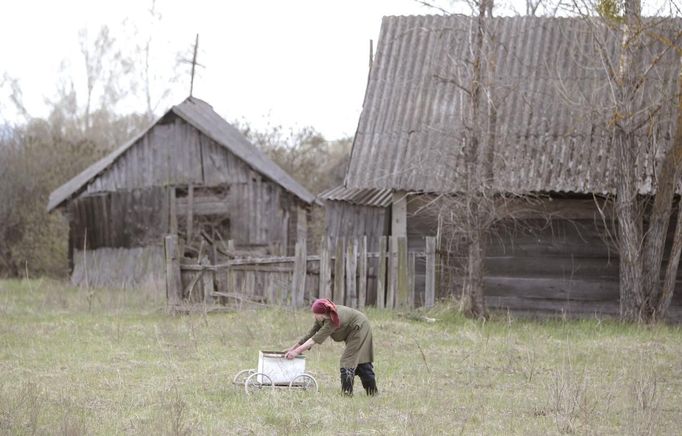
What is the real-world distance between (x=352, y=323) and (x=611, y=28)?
8133mm

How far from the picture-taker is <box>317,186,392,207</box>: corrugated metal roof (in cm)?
1878

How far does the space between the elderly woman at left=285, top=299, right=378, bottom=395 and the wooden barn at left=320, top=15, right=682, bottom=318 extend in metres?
6.86

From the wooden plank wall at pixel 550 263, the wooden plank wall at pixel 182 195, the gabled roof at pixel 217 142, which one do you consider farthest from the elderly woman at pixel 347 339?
the wooden plank wall at pixel 182 195

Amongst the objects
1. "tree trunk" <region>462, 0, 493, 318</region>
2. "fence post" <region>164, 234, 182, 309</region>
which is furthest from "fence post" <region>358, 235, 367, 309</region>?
"fence post" <region>164, 234, 182, 309</region>

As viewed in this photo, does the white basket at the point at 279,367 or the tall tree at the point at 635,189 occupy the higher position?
the tall tree at the point at 635,189

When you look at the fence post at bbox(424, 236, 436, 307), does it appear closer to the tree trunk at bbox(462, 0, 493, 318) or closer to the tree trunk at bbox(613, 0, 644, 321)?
the tree trunk at bbox(462, 0, 493, 318)

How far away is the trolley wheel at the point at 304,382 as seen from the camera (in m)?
9.41

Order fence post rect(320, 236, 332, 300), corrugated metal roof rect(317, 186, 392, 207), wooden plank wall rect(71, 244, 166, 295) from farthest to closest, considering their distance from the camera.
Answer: wooden plank wall rect(71, 244, 166, 295) < corrugated metal roof rect(317, 186, 392, 207) < fence post rect(320, 236, 332, 300)

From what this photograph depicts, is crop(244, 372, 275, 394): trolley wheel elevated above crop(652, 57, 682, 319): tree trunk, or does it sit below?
below

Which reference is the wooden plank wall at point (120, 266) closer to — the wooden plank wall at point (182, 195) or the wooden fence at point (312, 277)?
the wooden plank wall at point (182, 195)

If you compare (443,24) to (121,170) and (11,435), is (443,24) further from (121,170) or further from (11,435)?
(11,435)

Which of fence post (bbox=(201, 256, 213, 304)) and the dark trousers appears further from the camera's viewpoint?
fence post (bbox=(201, 256, 213, 304))

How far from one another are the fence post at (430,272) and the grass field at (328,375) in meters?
0.72

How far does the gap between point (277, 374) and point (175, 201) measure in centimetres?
1524
